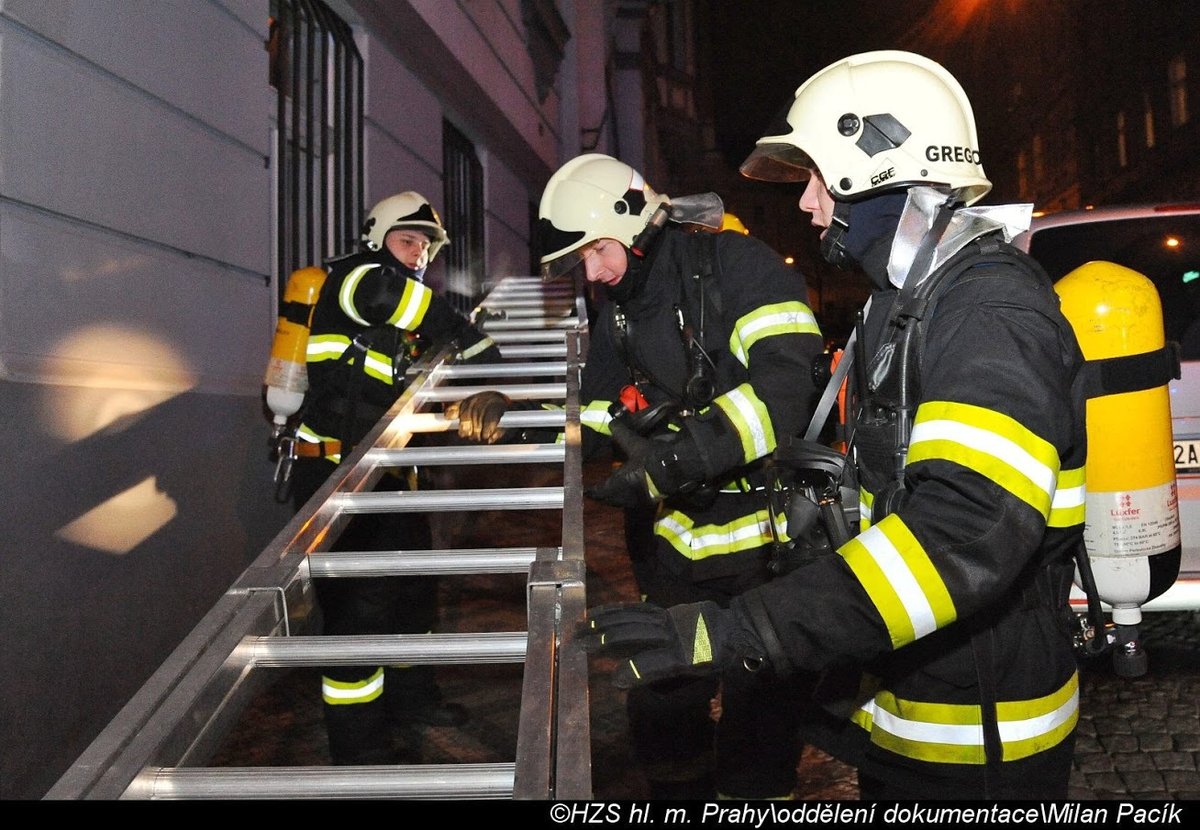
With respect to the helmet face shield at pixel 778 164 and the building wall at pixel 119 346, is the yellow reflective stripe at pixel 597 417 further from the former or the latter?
the building wall at pixel 119 346

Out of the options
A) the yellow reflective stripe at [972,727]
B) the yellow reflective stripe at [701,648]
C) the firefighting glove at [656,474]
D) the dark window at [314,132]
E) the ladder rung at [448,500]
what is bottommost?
the yellow reflective stripe at [972,727]

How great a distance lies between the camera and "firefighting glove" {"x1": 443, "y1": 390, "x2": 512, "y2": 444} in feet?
10.4

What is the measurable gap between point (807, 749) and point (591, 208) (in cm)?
210

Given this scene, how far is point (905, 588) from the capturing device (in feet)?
4.54

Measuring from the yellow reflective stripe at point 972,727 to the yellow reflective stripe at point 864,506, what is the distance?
327mm

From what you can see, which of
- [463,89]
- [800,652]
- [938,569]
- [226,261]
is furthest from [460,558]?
[463,89]

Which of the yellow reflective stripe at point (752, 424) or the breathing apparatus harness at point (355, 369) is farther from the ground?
the breathing apparatus harness at point (355, 369)

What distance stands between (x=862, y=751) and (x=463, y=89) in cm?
744

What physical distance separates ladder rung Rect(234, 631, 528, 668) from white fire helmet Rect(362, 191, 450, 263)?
2.56 meters

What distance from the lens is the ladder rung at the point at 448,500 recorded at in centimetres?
259

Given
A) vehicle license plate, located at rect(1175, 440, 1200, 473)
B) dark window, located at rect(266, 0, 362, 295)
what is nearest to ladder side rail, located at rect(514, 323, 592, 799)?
vehicle license plate, located at rect(1175, 440, 1200, 473)

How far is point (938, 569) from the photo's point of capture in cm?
138

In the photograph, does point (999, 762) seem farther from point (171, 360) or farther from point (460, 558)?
point (171, 360)

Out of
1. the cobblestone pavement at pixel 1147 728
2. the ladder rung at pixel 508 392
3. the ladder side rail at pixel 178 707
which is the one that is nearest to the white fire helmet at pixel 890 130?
the ladder side rail at pixel 178 707
